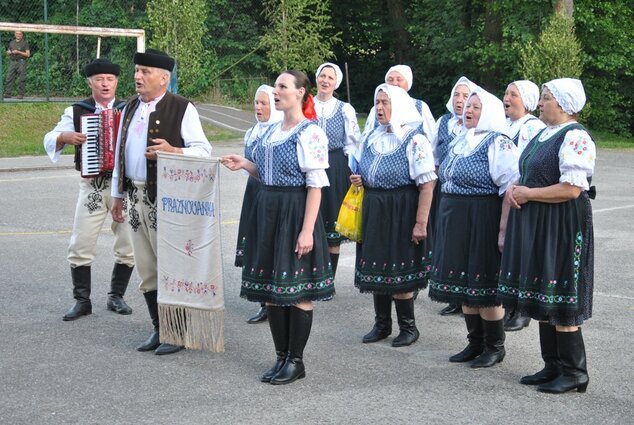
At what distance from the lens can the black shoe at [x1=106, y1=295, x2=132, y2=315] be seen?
845 centimetres

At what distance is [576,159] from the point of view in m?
6.09

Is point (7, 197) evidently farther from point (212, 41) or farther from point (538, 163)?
point (212, 41)

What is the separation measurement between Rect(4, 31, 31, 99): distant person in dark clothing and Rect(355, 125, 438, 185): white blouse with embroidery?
19.7 m

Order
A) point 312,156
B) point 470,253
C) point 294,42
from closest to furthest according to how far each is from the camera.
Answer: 1. point 312,156
2. point 470,253
3. point 294,42

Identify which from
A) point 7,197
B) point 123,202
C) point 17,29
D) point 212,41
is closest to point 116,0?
point 212,41

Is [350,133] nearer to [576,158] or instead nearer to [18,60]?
[576,158]

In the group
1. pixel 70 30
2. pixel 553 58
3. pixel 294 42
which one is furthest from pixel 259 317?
pixel 294 42

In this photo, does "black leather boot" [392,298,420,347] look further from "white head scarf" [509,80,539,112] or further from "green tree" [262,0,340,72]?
"green tree" [262,0,340,72]

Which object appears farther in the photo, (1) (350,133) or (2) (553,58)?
(2) (553,58)

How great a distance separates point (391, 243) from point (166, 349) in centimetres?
168

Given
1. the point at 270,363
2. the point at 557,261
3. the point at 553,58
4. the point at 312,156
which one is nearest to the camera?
the point at 557,261

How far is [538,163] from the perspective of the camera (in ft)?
20.6

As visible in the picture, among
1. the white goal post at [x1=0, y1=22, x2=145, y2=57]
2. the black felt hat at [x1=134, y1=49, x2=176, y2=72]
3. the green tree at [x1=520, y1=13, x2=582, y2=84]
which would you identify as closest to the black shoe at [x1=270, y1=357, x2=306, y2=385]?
the black felt hat at [x1=134, y1=49, x2=176, y2=72]

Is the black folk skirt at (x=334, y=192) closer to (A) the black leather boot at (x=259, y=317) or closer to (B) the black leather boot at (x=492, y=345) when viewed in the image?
(A) the black leather boot at (x=259, y=317)
